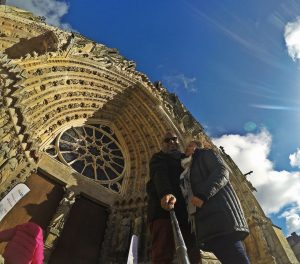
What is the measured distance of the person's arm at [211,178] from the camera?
87.7 inches

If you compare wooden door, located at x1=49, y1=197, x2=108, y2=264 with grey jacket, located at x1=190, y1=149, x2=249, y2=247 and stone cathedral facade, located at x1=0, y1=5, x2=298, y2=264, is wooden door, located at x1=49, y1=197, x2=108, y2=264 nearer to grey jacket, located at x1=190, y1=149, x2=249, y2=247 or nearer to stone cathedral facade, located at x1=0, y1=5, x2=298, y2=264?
stone cathedral facade, located at x1=0, y1=5, x2=298, y2=264

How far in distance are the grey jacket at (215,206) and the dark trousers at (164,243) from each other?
0.38 metres

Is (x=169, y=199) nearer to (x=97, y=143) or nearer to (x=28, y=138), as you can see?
(x=28, y=138)

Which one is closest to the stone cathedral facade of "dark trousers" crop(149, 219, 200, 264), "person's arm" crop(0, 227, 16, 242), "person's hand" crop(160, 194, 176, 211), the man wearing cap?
"person's arm" crop(0, 227, 16, 242)

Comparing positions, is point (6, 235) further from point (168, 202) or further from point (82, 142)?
point (82, 142)

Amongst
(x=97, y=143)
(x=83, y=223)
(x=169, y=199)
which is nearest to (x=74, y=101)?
(x=97, y=143)

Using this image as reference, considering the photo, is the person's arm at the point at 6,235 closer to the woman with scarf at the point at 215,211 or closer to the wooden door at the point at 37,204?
the woman with scarf at the point at 215,211

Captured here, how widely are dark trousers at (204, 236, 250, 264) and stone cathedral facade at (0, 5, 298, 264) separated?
480 cm

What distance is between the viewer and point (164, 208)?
2.33 m

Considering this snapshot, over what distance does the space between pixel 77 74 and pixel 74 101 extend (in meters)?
0.77

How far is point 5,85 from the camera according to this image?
6078 millimetres

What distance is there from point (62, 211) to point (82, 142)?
266 centimetres

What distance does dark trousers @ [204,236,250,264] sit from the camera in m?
2.03

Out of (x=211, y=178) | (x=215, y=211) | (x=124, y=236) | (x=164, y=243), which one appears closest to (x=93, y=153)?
(x=124, y=236)
